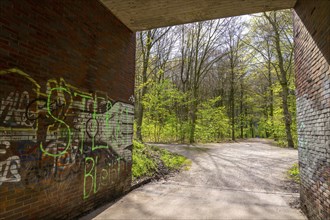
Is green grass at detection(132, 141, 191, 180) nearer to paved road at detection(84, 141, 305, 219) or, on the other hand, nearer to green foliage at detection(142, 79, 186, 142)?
paved road at detection(84, 141, 305, 219)

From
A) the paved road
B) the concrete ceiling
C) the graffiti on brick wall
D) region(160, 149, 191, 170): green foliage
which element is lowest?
the paved road

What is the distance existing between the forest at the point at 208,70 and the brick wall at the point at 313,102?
937 cm

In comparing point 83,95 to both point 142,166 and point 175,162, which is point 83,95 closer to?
point 142,166

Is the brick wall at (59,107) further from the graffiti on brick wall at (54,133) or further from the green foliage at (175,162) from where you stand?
the green foliage at (175,162)

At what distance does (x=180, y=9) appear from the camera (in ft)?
15.4

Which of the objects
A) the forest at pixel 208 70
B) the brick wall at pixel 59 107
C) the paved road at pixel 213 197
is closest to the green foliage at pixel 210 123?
the forest at pixel 208 70

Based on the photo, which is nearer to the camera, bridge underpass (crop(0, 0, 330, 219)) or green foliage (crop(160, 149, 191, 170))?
bridge underpass (crop(0, 0, 330, 219))

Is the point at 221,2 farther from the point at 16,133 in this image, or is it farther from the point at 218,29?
the point at 218,29

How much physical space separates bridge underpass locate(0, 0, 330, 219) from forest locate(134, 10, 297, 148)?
26.3 feet

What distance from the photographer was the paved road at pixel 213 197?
4238 millimetres

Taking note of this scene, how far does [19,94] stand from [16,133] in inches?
20.5

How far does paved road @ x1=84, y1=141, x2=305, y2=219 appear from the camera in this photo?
13.9ft

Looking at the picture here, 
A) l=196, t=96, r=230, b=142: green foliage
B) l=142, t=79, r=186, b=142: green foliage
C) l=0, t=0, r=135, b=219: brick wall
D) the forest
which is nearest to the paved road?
l=0, t=0, r=135, b=219: brick wall

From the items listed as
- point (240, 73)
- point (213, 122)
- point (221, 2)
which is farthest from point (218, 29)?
point (221, 2)
